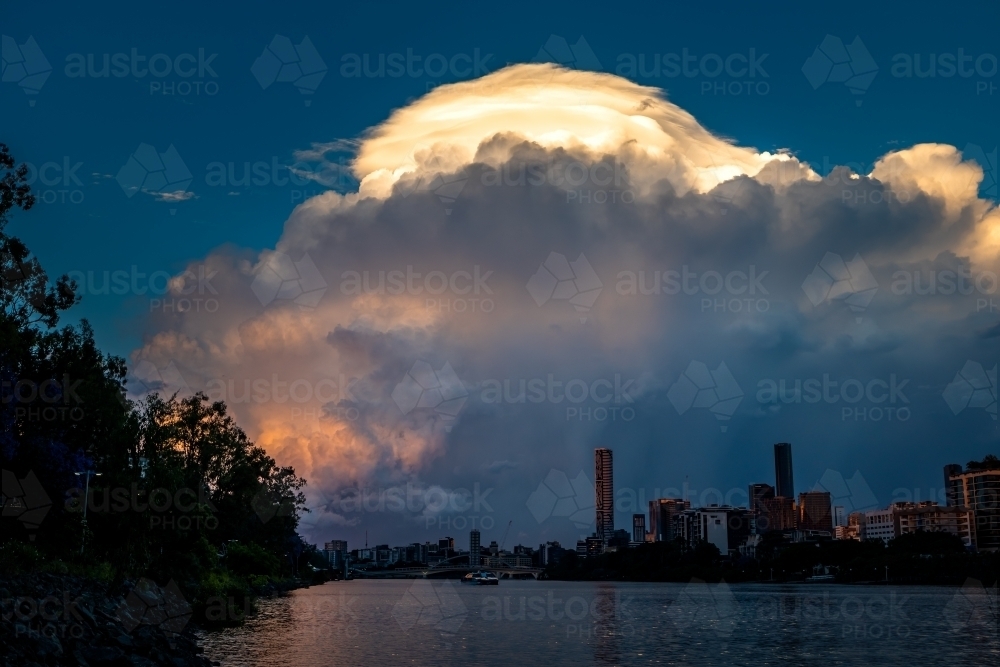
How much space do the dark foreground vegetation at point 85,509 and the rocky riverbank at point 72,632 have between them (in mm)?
132

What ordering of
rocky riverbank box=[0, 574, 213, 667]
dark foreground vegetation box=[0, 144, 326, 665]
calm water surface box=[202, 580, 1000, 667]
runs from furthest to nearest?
1. calm water surface box=[202, 580, 1000, 667]
2. dark foreground vegetation box=[0, 144, 326, 665]
3. rocky riverbank box=[0, 574, 213, 667]

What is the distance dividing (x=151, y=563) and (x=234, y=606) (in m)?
11.6

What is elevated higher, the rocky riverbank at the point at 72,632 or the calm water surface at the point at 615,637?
the rocky riverbank at the point at 72,632

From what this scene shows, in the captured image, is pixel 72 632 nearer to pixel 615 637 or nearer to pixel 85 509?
pixel 85 509

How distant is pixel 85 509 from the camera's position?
262 ft

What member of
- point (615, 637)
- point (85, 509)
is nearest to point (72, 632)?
point (85, 509)

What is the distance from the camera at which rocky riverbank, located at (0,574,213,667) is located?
128 ft

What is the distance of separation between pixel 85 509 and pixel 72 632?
37793 millimetres

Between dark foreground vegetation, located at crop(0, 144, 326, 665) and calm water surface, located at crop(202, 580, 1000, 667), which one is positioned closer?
dark foreground vegetation, located at crop(0, 144, 326, 665)

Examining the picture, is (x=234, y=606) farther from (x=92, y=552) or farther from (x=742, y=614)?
(x=742, y=614)

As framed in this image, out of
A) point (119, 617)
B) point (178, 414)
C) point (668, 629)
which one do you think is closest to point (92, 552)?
point (119, 617)

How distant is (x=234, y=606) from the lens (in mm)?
97312

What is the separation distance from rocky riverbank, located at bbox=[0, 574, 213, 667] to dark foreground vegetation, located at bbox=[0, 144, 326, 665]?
5.2 inches

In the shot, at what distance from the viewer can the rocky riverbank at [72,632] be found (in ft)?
128
